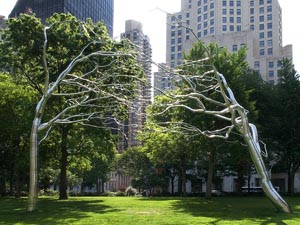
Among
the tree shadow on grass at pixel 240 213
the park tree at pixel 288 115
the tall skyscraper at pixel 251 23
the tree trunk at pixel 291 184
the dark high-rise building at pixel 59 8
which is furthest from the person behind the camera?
the tall skyscraper at pixel 251 23

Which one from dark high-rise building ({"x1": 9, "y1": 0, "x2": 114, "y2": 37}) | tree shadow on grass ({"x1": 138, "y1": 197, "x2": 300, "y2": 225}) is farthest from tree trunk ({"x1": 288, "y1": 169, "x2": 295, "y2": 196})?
dark high-rise building ({"x1": 9, "y1": 0, "x2": 114, "y2": 37})

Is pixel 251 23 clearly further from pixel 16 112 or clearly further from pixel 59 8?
pixel 16 112

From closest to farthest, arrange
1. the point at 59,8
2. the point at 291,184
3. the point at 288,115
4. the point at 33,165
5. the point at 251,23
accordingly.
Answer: the point at 33,165, the point at 288,115, the point at 291,184, the point at 59,8, the point at 251,23

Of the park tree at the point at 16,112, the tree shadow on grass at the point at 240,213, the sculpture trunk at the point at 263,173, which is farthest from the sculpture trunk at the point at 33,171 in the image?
the park tree at the point at 16,112

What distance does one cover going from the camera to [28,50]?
1232 inches

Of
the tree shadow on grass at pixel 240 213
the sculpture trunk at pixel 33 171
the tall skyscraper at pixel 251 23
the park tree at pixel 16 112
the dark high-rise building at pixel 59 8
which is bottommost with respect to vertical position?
the tree shadow on grass at pixel 240 213

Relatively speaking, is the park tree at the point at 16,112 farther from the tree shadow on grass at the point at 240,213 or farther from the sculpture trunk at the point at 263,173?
the sculpture trunk at the point at 263,173

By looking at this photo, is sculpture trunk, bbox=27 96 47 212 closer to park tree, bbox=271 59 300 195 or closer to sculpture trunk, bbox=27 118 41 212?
sculpture trunk, bbox=27 118 41 212

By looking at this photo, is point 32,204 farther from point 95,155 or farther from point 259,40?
point 259,40

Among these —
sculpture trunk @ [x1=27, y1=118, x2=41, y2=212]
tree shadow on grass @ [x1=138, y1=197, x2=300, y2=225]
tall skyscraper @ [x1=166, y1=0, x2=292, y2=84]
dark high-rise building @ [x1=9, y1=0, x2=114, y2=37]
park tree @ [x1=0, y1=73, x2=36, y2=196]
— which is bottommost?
tree shadow on grass @ [x1=138, y1=197, x2=300, y2=225]

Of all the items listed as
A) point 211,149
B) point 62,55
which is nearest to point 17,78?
point 62,55

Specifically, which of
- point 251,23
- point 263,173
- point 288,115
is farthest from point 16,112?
point 251,23

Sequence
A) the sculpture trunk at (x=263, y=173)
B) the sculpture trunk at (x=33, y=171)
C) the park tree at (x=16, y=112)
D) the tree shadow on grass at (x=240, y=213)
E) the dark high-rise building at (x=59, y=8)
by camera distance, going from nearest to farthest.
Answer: the tree shadow on grass at (x=240, y=213)
the sculpture trunk at (x=263, y=173)
the sculpture trunk at (x=33, y=171)
the park tree at (x=16, y=112)
the dark high-rise building at (x=59, y=8)

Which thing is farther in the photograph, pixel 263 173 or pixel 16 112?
pixel 16 112
